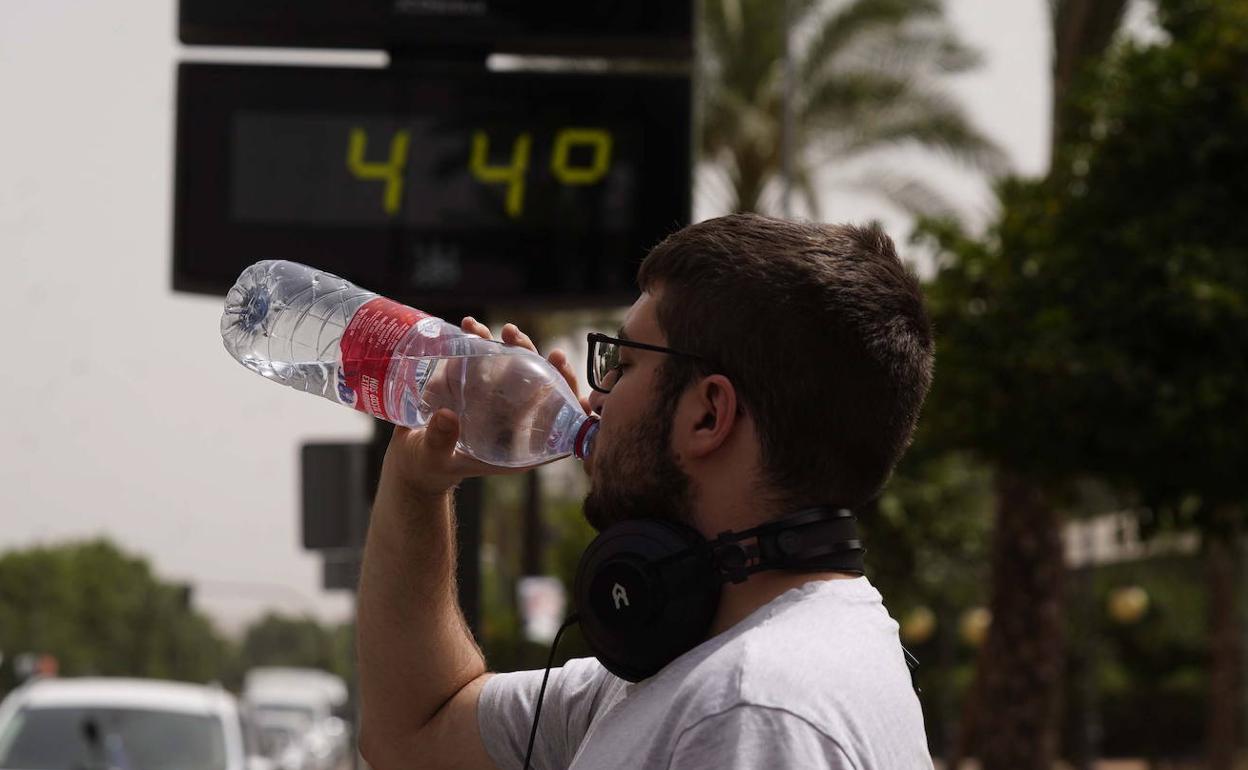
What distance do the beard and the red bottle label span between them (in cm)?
65

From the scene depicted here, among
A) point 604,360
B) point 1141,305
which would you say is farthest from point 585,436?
point 1141,305

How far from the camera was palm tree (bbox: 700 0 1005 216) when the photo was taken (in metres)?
20.5

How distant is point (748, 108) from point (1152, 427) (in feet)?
32.6

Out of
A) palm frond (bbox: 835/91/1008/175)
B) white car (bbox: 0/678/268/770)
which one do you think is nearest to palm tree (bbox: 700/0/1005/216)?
palm frond (bbox: 835/91/1008/175)

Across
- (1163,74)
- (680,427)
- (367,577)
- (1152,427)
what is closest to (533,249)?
(367,577)

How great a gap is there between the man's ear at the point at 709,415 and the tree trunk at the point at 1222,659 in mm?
22699

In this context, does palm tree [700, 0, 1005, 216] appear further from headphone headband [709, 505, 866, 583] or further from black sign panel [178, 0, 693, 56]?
headphone headband [709, 505, 866, 583]

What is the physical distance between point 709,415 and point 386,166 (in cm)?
341

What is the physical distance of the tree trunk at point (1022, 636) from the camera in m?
17.3

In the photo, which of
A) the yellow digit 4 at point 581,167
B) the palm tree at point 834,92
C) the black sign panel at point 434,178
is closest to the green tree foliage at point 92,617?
the palm tree at point 834,92

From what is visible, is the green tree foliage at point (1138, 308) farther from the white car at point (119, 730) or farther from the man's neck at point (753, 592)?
the man's neck at point (753, 592)

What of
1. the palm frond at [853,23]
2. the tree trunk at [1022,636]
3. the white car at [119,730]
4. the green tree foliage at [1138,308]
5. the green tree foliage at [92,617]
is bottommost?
the green tree foliage at [92,617]

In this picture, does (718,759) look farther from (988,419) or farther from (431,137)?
(988,419)

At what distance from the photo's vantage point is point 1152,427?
11.8 metres
